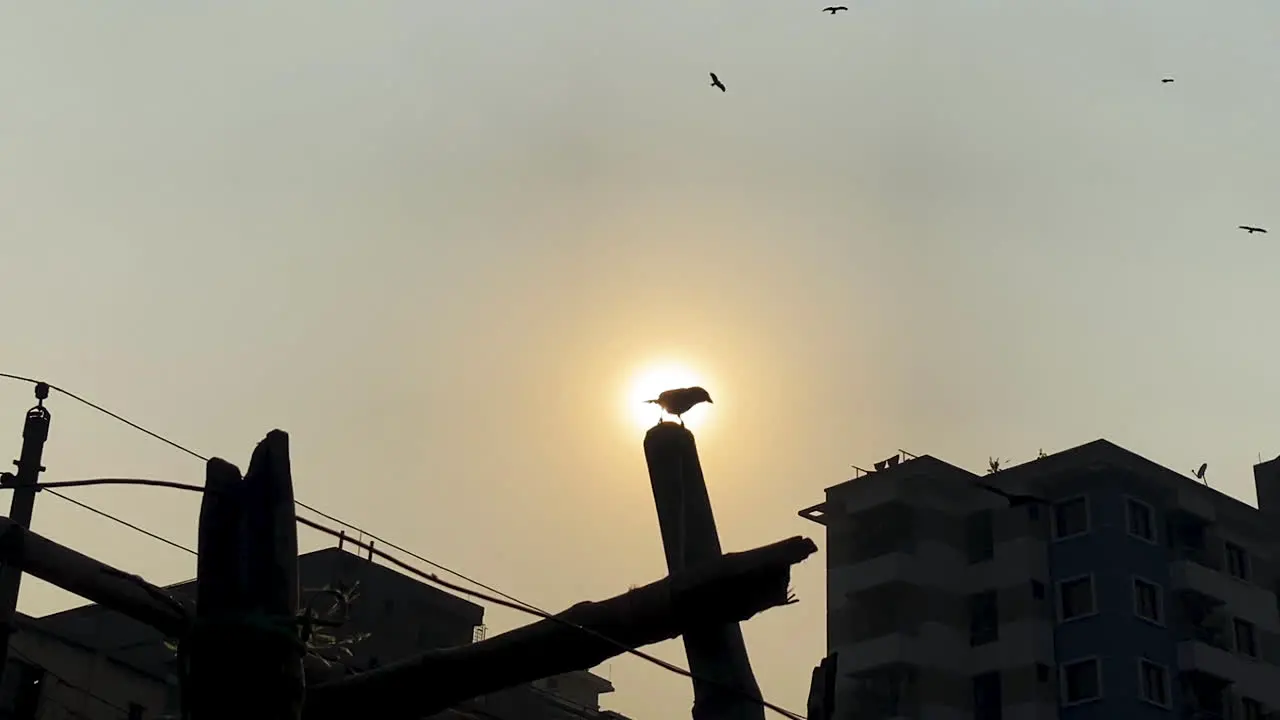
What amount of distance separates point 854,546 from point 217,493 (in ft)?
180

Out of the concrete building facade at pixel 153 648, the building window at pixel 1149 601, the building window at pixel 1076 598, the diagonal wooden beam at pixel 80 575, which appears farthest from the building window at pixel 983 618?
the diagonal wooden beam at pixel 80 575

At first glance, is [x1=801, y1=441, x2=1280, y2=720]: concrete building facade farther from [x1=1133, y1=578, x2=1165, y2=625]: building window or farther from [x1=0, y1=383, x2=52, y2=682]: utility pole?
[x1=0, y1=383, x2=52, y2=682]: utility pole

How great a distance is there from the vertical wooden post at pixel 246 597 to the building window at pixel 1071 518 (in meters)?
53.2

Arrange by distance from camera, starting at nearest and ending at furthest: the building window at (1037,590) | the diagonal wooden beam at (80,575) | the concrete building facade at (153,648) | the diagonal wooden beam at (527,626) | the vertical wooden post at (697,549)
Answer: the diagonal wooden beam at (80,575), the diagonal wooden beam at (527,626), the vertical wooden post at (697,549), the concrete building facade at (153,648), the building window at (1037,590)

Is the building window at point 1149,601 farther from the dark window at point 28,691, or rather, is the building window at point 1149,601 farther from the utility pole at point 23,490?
the utility pole at point 23,490

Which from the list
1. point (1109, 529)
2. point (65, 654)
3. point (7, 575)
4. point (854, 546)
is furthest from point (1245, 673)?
point (7, 575)

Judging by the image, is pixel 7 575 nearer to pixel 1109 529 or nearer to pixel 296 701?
pixel 296 701

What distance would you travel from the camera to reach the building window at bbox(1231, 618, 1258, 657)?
59.5 metres

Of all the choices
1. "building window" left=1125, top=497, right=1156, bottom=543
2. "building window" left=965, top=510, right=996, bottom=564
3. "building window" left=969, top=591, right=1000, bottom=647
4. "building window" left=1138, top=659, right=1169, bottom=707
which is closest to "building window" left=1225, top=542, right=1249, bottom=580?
"building window" left=1125, top=497, right=1156, bottom=543

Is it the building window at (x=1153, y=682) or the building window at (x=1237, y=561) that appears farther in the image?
the building window at (x=1237, y=561)

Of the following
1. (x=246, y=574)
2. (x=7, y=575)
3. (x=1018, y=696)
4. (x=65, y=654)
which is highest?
(x=1018, y=696)

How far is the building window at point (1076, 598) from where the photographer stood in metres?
56.8

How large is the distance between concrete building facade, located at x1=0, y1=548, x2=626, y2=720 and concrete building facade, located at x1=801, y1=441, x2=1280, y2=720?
39.4 feet

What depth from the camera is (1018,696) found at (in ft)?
187
